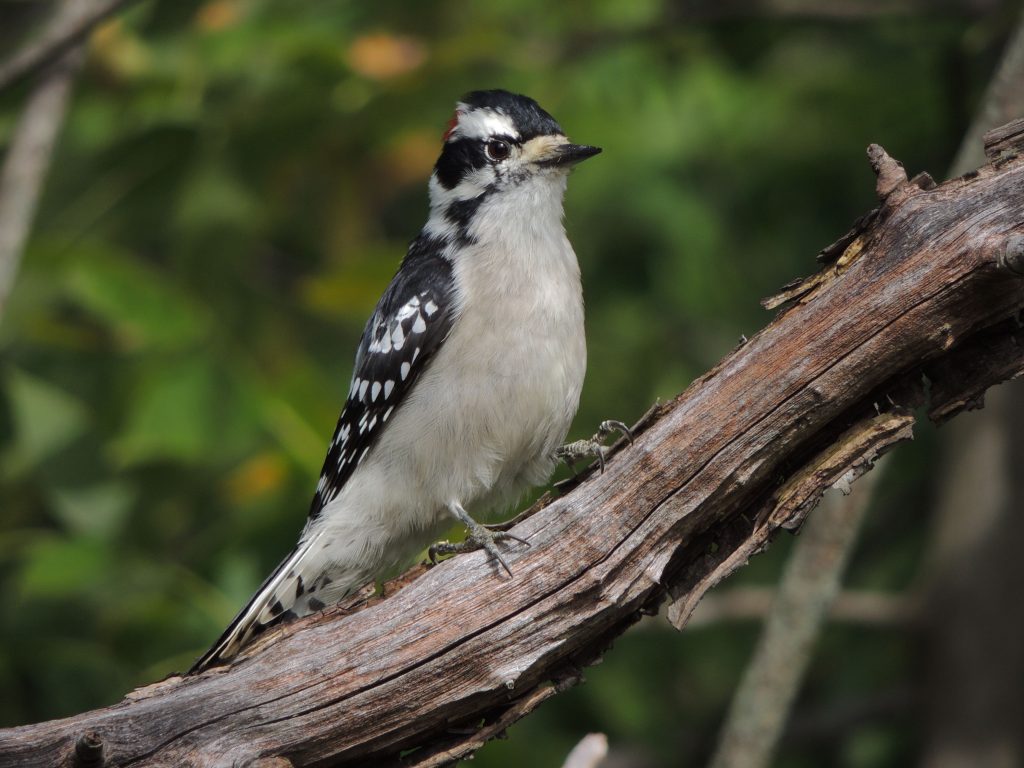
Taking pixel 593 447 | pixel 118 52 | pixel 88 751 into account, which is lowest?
pixel 88 751

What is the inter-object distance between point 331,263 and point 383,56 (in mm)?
1325

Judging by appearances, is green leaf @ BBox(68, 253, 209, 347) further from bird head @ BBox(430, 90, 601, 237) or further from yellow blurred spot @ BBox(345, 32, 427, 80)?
yellow blurred spot @ BBox(345, 32, 427, 80)

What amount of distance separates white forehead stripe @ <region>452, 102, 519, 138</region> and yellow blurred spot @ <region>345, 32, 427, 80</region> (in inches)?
45.6

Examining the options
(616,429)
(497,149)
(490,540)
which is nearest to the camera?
(490,540)

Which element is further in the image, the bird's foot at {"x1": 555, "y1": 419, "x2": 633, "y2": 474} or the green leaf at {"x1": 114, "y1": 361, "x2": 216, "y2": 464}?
the green leaf at {"x1": 114, "y1": 361, "x2": 216, "y2": 464}

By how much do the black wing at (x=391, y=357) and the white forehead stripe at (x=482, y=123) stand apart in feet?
1.75

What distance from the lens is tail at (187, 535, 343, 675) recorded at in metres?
4.70

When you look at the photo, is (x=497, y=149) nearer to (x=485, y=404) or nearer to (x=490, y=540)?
(x=485, y=404)

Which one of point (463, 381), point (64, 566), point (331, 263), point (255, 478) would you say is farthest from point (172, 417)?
point (331, 263)

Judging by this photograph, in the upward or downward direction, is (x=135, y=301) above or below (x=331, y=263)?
below

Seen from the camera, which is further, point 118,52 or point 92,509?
point 118,52

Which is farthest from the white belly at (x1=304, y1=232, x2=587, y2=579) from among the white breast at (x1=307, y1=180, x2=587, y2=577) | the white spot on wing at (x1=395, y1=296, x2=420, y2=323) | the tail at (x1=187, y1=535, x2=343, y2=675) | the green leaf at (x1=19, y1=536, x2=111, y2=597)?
the green leaf at (x1=19, y1=536, x2=111, y2=597)

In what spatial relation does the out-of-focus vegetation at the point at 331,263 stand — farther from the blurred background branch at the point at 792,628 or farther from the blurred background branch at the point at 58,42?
the blurred background branch at the point at 792,628

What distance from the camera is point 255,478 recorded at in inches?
239
